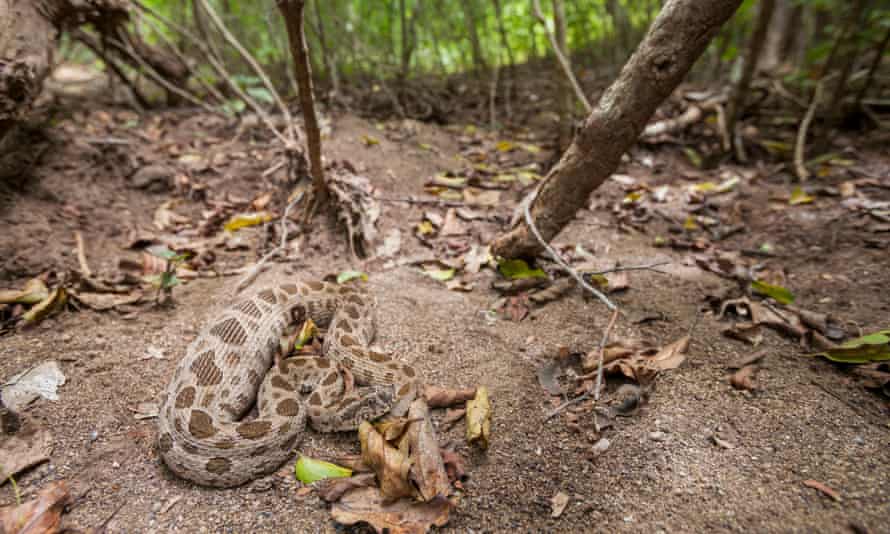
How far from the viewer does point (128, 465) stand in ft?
7.95

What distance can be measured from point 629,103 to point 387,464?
2.56 metres

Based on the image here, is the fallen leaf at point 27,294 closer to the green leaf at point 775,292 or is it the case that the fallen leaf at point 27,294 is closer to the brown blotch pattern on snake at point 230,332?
the brown blotch pattern on snake at point 230,332

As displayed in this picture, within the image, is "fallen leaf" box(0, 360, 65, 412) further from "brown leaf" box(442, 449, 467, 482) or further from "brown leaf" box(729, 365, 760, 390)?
"brown leaf" box(729, 365, 760, 390)

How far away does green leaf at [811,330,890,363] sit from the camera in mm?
2432

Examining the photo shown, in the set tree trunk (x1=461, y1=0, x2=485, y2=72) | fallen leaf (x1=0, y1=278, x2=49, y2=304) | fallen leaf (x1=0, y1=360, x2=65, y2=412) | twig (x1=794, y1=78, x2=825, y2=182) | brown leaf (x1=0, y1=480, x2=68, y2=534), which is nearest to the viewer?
brown leaf (x1=0, y1=480, x2=68, y2=534)

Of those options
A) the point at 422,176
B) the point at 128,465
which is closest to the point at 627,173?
the point at 422,176

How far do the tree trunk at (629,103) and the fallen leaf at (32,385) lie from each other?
134 inches

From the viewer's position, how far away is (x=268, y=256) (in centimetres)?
425

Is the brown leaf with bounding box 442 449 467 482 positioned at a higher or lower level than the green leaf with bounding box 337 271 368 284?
lower

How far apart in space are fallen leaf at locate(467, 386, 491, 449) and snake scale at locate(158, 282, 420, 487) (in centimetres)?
40

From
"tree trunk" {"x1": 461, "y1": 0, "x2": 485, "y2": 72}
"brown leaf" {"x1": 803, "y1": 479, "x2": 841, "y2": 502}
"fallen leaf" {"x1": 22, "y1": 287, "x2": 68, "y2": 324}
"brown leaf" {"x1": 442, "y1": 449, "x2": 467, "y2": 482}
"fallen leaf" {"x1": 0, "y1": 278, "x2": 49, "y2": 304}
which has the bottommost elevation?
"brown leaf" {"x1": 803, "y1": 479, "x2": 841, "y2": 502}

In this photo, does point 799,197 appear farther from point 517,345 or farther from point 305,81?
point 305,81

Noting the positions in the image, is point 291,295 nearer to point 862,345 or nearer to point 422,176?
point 422,176

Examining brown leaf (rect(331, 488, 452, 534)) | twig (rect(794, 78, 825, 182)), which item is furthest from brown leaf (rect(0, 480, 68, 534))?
twig (rect(794, 78, 825, 182))
